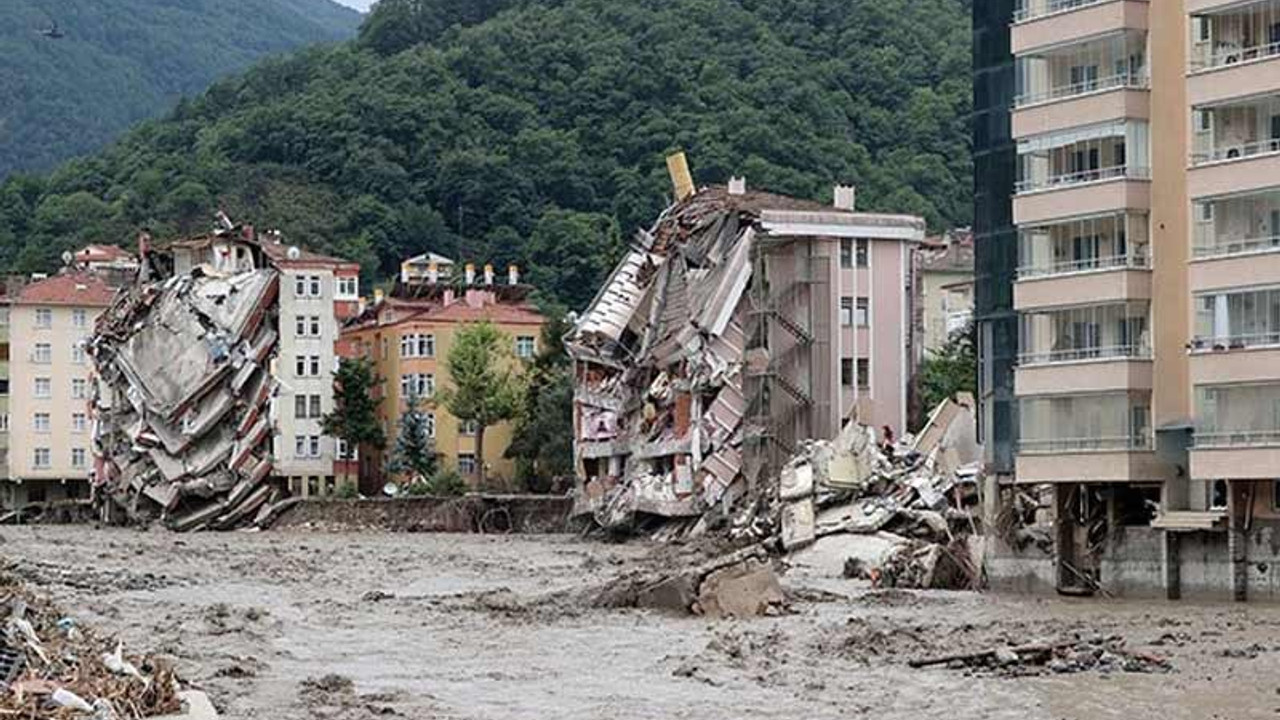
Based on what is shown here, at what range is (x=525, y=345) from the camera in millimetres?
150125

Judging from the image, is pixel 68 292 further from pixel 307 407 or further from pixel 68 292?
pixel 307 407

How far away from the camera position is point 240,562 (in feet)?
296

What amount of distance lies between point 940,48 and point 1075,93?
136 m

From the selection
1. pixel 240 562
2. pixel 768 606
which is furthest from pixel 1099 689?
pixel 240 562

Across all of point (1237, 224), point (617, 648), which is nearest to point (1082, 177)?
point (1237, 224)

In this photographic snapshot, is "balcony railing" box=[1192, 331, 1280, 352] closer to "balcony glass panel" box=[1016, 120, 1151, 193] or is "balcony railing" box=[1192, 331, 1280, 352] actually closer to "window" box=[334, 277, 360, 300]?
"balcony glass panel" box=[1016, 120, 1151, 193]

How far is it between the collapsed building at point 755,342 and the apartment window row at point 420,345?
107 ft

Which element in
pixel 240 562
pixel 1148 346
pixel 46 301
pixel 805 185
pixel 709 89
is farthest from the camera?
pixel 709 89

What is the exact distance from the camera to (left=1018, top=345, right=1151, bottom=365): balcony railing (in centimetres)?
6109

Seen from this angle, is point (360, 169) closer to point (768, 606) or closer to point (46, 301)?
point (46, 301)

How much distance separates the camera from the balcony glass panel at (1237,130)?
57.7 meters

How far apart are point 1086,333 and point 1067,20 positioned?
314 inches

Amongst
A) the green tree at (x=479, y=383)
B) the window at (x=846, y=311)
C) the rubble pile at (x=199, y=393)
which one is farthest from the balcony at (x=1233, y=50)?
the rubble pile at (x=199, y=393)

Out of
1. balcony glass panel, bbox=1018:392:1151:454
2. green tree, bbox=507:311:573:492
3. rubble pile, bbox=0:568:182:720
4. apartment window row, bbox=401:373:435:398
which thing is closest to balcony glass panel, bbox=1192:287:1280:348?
balcony glass panel, bbox=1018:392:1151:454
